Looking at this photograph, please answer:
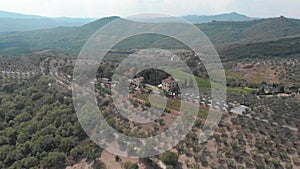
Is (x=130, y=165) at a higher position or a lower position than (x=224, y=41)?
lower

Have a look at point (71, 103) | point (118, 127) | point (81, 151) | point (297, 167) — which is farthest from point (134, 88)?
point (297, 167)

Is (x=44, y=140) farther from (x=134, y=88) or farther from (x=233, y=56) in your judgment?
(x=233, y=56)

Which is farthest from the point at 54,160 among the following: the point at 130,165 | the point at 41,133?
the point at 130,165

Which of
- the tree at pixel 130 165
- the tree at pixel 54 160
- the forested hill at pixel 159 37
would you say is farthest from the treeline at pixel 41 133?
the forested hill at pixel 159 37

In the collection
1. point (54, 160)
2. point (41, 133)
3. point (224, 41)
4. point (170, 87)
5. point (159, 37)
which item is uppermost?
point (159, 37)

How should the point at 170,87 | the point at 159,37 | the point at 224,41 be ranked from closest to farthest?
the point at 170,87, the point at 224,41, the point at 159,37

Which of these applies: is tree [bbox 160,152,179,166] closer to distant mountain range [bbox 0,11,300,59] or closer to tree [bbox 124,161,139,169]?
tree [bbox 124,161,139,169]

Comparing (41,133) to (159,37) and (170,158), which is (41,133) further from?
(159,37)

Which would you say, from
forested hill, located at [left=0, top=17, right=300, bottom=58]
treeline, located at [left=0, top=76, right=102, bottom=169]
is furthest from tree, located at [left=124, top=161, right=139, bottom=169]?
forested hill, located at [left=0, top=17, right=300, bottom=58]

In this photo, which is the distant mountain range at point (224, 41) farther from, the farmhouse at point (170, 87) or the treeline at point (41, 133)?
the treeline at point (41, 133)
